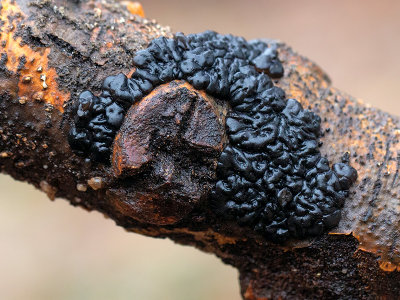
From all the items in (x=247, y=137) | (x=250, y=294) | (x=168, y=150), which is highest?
(x=247, y=137)

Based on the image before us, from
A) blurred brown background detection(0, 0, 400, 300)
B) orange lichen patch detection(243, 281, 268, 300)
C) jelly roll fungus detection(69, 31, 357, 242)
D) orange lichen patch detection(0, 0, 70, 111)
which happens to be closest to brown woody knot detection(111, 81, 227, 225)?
jelly roll fungus detection(69, 31, 357, 242)

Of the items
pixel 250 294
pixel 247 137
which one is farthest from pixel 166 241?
pixel 247 137

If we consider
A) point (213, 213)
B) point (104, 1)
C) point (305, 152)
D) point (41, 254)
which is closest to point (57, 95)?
point (104, 1)

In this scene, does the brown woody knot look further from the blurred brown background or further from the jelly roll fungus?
the blurred brown background

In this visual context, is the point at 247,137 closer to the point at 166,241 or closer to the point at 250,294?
the point at 250,294

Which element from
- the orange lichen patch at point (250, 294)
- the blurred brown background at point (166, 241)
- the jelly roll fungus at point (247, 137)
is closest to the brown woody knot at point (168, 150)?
the jelly roll fungus at point (247, 137)

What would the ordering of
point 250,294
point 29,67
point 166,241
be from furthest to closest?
1. point 166,241
2. point 250,294
3. point 29,67

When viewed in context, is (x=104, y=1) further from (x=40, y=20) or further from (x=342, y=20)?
(x=342, y=20)
